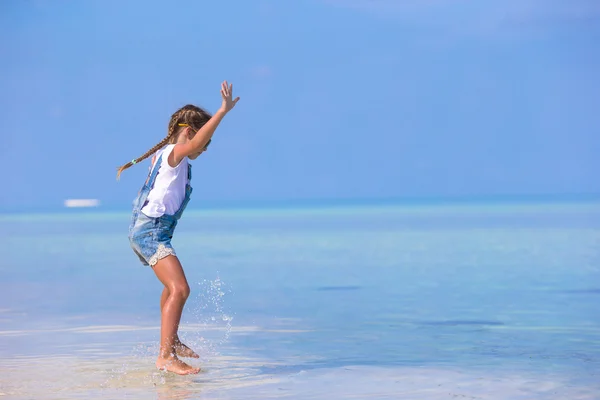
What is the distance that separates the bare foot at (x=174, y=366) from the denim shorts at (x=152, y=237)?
343 millimetres

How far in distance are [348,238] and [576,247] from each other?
3347 mm

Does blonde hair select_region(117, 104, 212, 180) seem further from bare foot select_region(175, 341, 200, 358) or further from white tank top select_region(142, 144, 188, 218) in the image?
bare foot select_region(175, 341, 200, 358)

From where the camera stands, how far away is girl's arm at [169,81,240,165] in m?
3.56

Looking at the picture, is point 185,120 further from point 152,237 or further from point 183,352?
point 183,352

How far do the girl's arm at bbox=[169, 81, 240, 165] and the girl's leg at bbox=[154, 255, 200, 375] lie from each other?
39 cm

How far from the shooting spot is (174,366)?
3.69 meters

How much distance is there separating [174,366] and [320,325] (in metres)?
1.42

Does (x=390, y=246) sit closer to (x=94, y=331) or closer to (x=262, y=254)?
(x=262, y=254)

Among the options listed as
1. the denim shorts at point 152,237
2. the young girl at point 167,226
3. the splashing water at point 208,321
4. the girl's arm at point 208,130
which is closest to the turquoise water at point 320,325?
the splashing water at point 208,321

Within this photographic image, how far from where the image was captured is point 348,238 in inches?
508

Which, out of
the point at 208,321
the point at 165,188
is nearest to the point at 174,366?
the point at 165,188

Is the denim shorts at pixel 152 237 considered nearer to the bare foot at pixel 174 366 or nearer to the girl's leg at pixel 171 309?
the girl's leg at pixel 171 309

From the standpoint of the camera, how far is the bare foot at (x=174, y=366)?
368 centimetres

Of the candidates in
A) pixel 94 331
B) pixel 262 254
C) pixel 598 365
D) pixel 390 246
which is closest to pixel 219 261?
pixel 262 254
